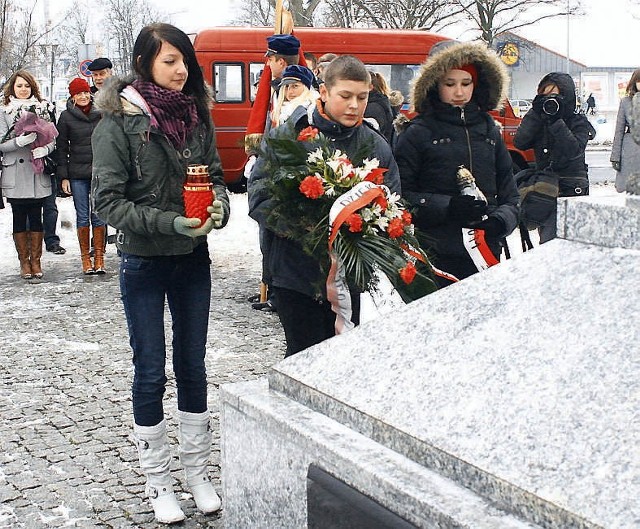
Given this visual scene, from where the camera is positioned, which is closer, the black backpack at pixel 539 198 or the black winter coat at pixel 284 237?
the black winter coat at pixel 284 237

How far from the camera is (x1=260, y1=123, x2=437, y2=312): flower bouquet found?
3537mm

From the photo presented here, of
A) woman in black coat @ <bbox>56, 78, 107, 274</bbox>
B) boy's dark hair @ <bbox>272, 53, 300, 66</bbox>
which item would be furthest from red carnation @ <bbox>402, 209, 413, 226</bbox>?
woman in black coat @ <bbox>56, 78, 107, 274</bbox>

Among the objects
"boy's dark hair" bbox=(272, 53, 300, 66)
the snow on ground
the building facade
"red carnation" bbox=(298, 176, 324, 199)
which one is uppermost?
the building facade

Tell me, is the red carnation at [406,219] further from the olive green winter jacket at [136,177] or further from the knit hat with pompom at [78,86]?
the knit hat with pompom at [78,86]

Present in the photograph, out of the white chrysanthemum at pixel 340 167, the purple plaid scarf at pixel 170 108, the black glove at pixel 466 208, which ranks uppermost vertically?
the purple plaid scarf at pixel 170 108

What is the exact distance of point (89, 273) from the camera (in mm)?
9047

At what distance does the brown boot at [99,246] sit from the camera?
29.5 feet

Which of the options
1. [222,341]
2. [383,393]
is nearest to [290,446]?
[383,393]

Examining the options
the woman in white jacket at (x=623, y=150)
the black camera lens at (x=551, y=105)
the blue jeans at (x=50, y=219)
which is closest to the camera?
the black camera lens at (x=551, y=105)

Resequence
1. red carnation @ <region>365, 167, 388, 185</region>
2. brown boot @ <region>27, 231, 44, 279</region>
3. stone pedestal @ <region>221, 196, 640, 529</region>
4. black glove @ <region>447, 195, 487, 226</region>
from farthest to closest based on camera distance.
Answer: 1. brown boot @ <region>27, 231, 44, 279</region>
2. black glove @ <region>447, 195, 487, 226</region>
3. red carnation @ <region>365, 167, 388, 185</region>
4. stone pedestal @ <region>221, 196, 640, 529</region>

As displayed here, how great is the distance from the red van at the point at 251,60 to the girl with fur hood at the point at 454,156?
10348mm

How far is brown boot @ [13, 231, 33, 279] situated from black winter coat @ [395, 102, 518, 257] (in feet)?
17.4

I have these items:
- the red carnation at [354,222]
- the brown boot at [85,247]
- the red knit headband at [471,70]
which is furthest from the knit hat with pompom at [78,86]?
the red carnation at [354,222]

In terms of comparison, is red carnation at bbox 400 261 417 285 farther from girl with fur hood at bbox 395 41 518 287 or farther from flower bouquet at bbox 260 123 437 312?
girl with fur hood at bbox 395 41 518 287
